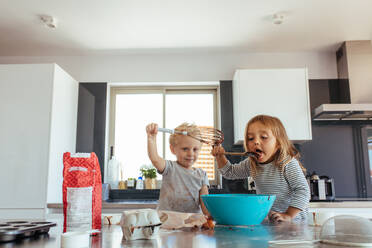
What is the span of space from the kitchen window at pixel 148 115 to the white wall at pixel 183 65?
0.46 feet

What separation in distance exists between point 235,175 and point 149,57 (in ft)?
5.96

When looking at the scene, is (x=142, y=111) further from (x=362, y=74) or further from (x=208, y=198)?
(x=208, y=198)

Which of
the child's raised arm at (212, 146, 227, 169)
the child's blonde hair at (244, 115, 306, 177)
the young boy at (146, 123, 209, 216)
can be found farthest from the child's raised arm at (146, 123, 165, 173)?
the child's blonde hair at (244, 115, 306, 177)

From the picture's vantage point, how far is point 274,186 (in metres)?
1.43

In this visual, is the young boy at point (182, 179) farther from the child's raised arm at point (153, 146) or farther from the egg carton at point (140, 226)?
the egg carton at point (140, 226)

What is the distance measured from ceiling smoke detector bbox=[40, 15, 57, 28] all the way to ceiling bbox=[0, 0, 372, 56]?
0.04 metres

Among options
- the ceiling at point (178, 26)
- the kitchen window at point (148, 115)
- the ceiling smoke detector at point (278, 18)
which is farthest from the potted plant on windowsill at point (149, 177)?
the ceiling smoke detector at point (278, 18)

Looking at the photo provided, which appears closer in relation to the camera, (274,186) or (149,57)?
(274,186)

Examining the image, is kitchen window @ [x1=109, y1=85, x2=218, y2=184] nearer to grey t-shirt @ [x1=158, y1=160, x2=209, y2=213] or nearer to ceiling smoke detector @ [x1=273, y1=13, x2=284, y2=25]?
ceiling smoke detector @ [x1=273, y1=13, x2=284, y2=25]

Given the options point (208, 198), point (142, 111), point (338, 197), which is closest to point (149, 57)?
point (142, 111)

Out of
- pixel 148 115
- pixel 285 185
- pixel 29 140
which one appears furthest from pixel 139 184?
pixel 285 185

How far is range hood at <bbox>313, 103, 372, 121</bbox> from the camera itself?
8.55 feet

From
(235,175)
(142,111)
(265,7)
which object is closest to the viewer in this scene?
(235,175)

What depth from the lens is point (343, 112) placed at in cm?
276
